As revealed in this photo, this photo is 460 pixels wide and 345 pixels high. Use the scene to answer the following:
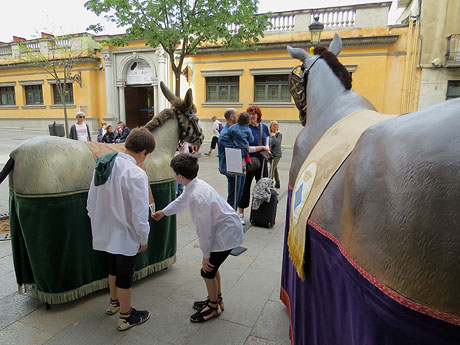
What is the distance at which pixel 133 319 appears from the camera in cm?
255

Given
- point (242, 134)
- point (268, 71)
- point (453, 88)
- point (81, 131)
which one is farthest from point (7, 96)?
point (453, 88)

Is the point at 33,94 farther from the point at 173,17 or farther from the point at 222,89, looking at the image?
the point at 173,17

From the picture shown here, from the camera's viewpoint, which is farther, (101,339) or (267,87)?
(267,87)

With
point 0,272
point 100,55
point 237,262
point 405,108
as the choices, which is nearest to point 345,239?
point 237,262

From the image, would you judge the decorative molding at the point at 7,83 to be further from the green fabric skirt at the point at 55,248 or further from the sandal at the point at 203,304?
the sandal at the point at 203,304

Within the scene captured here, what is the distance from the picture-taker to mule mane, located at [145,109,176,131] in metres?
3.46

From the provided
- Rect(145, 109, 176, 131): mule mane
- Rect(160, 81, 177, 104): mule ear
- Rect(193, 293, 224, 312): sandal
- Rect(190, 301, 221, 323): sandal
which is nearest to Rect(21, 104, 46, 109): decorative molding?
Rect(160, 81, 177, 104): mule ear

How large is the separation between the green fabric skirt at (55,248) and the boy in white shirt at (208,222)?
3.18 ft

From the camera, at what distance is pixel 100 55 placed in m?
20.2

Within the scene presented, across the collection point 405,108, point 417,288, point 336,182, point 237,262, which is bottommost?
point 237,262

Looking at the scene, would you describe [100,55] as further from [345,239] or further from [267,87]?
[345,239]

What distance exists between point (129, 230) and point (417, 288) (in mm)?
2024

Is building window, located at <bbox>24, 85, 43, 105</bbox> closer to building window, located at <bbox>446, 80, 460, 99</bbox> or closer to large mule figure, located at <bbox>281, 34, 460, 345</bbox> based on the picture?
building window, located at <bbox>446, 80, 460, 99</bbox>

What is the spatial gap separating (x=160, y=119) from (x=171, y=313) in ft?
6.66
